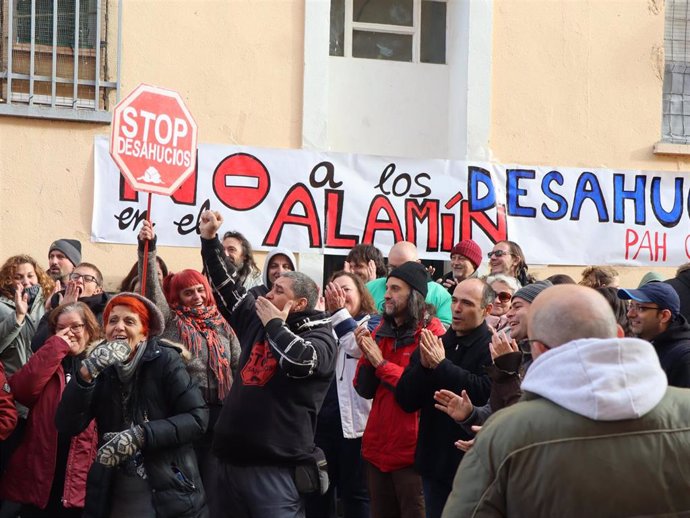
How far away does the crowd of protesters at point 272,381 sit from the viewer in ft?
17.8

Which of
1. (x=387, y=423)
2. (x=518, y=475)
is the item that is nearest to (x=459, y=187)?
(x=387, y=423)

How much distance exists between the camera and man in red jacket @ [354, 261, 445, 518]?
645 cm

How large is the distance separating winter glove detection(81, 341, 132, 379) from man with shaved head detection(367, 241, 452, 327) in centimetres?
256

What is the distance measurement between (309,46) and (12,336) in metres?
4.09

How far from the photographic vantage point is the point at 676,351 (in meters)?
5.94

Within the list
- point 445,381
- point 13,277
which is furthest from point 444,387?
point 13,277

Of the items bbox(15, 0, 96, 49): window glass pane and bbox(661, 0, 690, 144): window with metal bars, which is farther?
bbox(661, 0, 690, 144): window with metal bars

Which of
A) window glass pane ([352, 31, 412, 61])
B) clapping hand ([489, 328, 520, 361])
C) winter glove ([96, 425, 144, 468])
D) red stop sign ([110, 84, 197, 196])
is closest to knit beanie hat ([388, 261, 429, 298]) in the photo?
clapping hand ([489, 328, 520, 361])

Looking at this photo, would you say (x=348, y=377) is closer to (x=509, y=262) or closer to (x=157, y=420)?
(x=509, y=262)

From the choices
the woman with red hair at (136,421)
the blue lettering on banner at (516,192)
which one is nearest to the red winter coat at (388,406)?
the woman with red hair at (136,421)

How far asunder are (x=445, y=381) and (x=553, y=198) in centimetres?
485

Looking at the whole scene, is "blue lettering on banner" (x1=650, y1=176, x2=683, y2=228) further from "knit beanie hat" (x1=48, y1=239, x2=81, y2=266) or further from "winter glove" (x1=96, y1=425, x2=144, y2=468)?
"winter glove" (x1=96, y1=425, x2=144, y2=468)

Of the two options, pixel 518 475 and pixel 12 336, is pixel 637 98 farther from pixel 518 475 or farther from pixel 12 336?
pixel 518 475

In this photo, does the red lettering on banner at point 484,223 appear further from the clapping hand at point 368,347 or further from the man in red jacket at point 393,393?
the clapping hand at point 368,347
